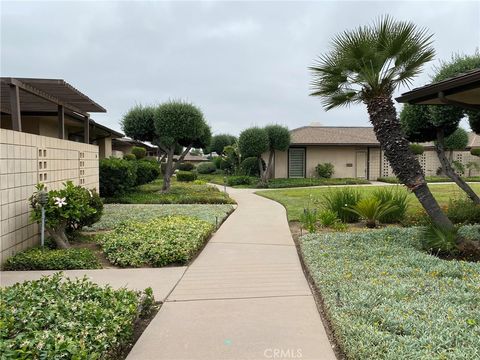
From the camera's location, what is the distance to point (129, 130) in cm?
1888

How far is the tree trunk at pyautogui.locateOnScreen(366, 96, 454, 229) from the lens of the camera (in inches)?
240

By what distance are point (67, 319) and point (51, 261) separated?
281 centimetres

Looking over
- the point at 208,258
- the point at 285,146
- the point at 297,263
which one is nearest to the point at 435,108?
the point at 297,263

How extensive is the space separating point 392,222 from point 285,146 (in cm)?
1410

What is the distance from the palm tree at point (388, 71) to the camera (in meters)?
6.07

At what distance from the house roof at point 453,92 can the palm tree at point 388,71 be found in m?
0.39

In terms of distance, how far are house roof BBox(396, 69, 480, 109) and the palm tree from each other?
393mm

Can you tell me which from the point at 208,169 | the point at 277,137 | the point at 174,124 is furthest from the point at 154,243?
the point at 208,169

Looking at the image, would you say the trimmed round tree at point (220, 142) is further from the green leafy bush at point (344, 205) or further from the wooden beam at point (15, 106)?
the wooden beam at point (15, 106)

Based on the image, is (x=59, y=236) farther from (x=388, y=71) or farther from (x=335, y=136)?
→ (x=335, y=136)

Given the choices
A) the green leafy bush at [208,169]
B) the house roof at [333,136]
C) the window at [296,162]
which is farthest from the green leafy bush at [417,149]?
the green leafy bush at [208,169]

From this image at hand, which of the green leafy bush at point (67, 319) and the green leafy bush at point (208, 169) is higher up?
the green leafy bush at point (208, 169)

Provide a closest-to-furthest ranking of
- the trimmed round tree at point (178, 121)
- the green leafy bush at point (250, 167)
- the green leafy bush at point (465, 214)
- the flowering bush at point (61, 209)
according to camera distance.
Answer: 1. the flowering bush at point (61, 209)
2. the green leafy bush at point (465, 214)
3. the trimmed round tree at point (178, 121)
4. the green leafy bush at point (250, 167)

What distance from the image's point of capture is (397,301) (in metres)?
3.63
